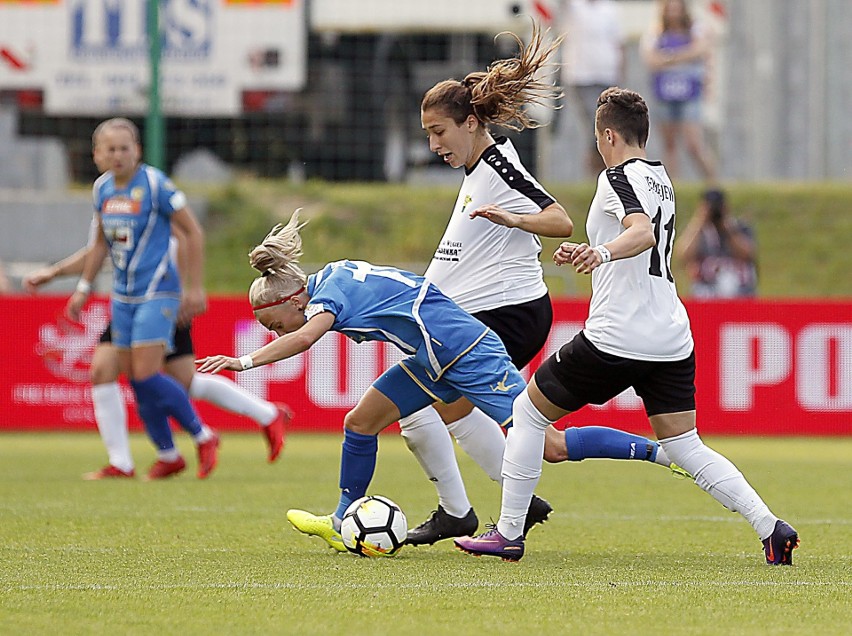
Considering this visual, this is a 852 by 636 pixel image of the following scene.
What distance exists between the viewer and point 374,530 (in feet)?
20.2

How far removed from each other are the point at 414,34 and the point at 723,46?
4.19 m

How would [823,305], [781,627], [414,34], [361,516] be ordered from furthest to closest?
[414,34]
[823,305]
[361,516]
[781,627]

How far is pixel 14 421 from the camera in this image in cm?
1391

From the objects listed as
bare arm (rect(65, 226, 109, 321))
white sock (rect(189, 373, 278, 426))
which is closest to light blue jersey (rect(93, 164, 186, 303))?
bare arm (rect(65, 226, 109, 321))

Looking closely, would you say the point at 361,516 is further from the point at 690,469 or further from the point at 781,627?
the point at 781,627

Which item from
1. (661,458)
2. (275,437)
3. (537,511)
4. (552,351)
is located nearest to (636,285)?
(661,458)

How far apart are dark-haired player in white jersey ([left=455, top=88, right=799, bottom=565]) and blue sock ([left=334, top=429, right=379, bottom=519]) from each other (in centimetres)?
66

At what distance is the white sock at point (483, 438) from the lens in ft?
21.9

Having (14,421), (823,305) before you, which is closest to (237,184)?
(14,421)

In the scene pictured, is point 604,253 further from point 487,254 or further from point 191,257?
point 191,257

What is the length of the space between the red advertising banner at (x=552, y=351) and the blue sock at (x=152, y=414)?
4.07 meters

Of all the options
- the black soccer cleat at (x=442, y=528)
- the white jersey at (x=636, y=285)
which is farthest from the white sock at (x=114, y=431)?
the white jersey at (x=636, y=285)

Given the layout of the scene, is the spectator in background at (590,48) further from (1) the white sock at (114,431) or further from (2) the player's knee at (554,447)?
(2) the player's knee at (554,447)

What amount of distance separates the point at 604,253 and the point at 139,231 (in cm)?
478
